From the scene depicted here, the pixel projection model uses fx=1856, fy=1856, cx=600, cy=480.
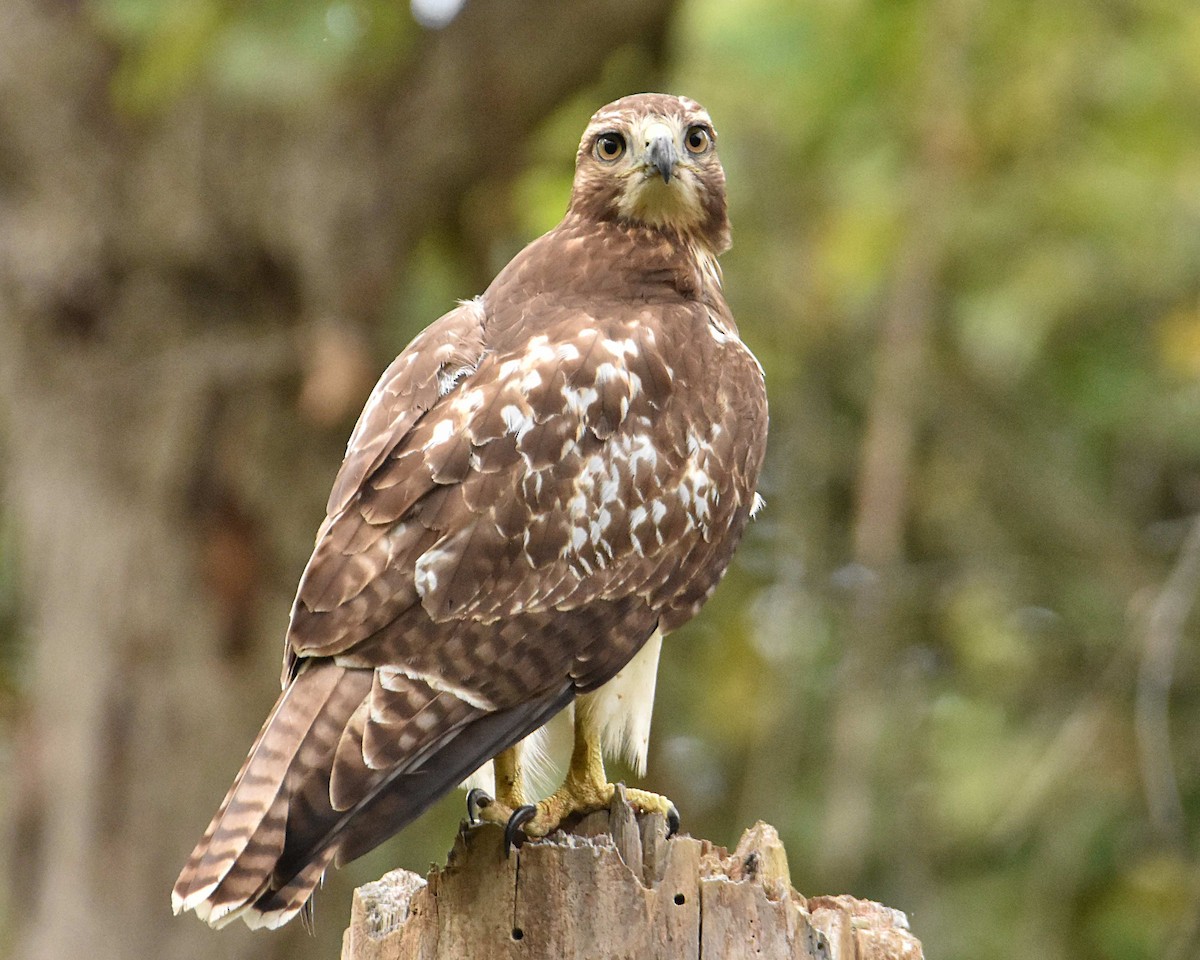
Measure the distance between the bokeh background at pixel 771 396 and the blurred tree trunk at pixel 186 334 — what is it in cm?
1

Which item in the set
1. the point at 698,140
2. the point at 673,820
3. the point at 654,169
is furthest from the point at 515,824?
the point at 698,140

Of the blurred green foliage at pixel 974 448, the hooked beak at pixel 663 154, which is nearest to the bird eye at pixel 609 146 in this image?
the hooked beak at pixel 663 154

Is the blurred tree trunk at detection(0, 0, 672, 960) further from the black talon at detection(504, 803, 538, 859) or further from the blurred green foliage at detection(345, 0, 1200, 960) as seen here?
the black talon at detection(504, 803, 538, 859)

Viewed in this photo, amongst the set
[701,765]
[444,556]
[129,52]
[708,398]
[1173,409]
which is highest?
[129,52]

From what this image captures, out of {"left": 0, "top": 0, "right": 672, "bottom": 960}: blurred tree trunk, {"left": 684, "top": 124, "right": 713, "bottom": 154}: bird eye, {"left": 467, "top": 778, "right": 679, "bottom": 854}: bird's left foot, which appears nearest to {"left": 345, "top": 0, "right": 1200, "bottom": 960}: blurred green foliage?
{"left": 0, "top": 0, "right": 672, "bottom": 960}: blurred tree trunk

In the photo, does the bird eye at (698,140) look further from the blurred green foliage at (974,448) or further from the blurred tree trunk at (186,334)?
the blurred tree trunk at (186,334)

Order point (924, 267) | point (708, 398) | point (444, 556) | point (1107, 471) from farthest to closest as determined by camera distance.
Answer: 1. point (1107, 471)
2. point (924, 267)
3. point (708, 398)
4. point (444, 556)

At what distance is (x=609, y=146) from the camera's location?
4.62m

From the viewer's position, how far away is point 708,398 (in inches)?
167

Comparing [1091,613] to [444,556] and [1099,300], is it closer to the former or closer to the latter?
[1099,300]

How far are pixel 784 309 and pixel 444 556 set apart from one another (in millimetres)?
3961

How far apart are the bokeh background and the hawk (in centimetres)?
257

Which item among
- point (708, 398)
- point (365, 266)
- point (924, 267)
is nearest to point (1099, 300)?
point (924, 267)

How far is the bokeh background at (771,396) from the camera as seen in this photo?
23.3 ft
